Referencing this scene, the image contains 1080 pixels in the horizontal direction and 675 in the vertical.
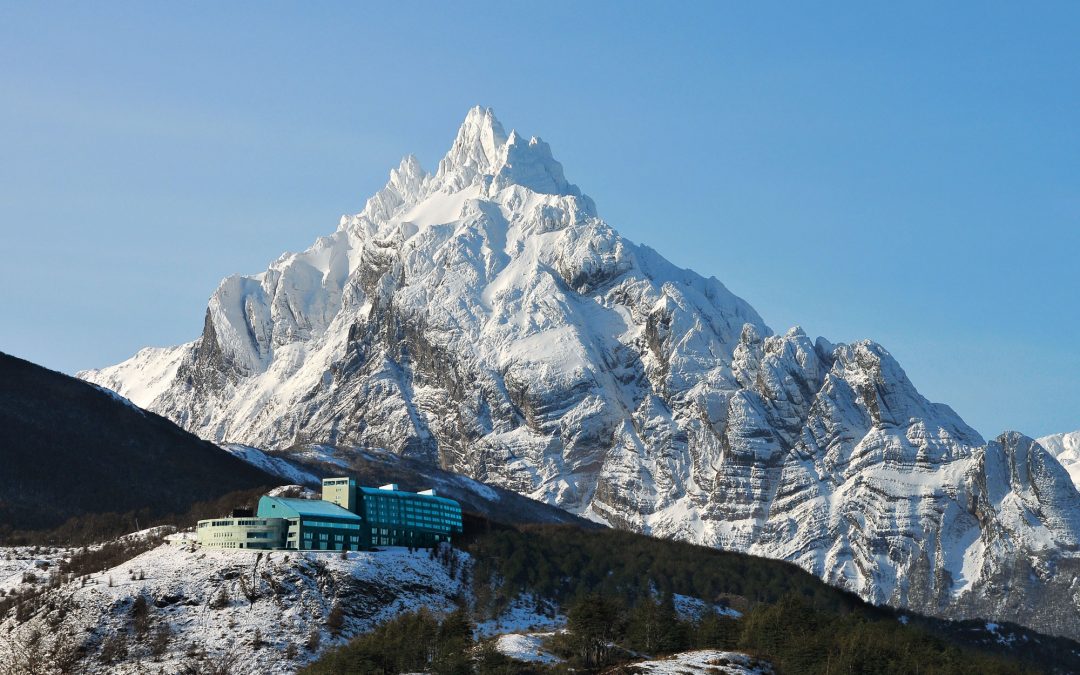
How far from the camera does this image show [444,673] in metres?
200
